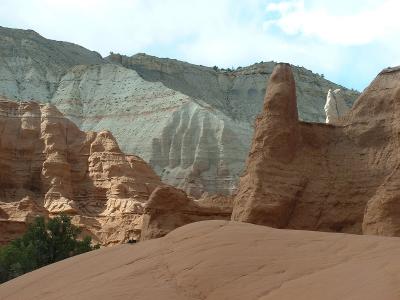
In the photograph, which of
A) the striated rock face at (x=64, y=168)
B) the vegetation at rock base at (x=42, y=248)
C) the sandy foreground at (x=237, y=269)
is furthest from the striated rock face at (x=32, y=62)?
the sandy foreground at (x=237, y=269)

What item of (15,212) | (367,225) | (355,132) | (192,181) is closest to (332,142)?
(355,132)

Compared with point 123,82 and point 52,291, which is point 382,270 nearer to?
point 52,291

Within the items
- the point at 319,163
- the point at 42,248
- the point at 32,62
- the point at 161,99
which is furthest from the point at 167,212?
the point at 32,62

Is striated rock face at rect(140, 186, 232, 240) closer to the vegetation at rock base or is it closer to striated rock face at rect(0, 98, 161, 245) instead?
the vegetation at rock base

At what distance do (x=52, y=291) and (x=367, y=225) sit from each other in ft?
25.1

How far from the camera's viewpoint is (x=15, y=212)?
46500 mm

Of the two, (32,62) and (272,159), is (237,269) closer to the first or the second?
(272,159)

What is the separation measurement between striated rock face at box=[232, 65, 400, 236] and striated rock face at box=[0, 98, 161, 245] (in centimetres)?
2996

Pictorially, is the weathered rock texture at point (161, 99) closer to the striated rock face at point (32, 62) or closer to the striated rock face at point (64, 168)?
the striated rock face at point (32, 62)

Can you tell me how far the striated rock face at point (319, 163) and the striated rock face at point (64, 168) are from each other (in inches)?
1179

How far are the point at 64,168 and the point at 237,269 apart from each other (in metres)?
47.6

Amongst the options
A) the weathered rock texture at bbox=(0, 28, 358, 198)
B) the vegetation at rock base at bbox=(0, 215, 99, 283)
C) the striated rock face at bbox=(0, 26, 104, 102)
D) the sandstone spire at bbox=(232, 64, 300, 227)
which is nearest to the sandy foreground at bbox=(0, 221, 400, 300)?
the sandstone spire at bbox=(232, 64, 300, 227)

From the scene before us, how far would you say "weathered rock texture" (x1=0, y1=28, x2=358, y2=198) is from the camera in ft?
234

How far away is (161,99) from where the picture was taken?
78.9 m
